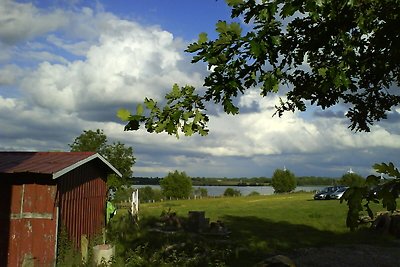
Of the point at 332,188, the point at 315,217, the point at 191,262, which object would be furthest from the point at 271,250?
the point at 332,188

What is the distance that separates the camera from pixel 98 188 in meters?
19.1

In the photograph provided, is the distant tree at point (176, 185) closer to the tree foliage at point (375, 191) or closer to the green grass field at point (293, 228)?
the green grass field at point (293, 228)

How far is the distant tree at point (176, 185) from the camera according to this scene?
88875 millimetres

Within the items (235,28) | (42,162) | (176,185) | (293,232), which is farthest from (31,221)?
(176,185)

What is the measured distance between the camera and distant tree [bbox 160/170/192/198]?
8888 centimetres

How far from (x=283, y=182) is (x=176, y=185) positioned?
27929 millimetres

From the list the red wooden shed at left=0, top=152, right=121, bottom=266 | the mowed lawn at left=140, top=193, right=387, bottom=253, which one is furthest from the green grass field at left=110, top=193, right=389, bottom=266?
the red wooden shed at left=0, top=152, right=121, bottom=266

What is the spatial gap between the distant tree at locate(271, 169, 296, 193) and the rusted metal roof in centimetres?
8798

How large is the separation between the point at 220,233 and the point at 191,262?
767 centimetres

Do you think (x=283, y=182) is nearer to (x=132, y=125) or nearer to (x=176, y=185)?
(x=176, y=185)

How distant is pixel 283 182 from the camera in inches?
4026

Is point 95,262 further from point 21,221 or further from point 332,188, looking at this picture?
point 332,188

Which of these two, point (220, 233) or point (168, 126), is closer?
point (168, 126)

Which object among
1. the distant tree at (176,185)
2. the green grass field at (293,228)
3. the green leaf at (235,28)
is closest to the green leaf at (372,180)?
the green leaf at (235,28)
